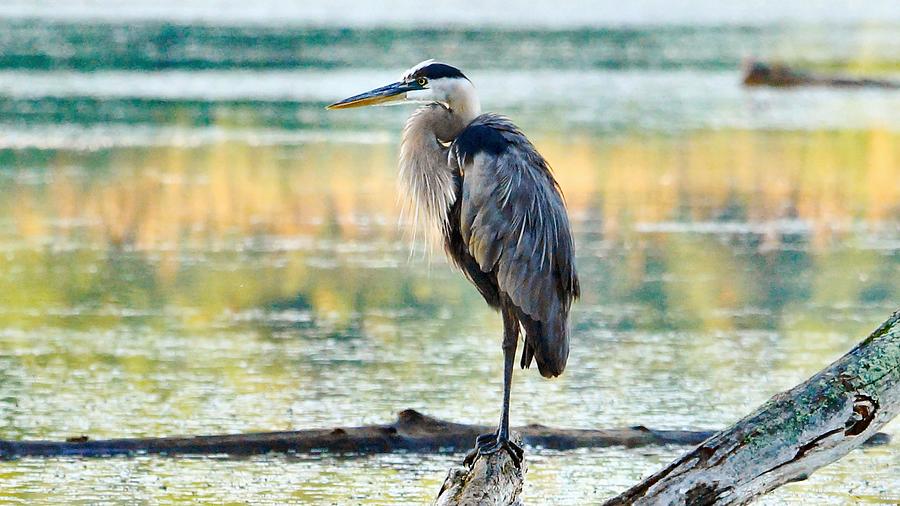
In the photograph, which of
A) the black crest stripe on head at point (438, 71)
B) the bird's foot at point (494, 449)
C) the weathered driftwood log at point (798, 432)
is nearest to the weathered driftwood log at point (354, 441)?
the bird's foot at point (494, 449)

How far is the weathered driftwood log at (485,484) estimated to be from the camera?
5289 millimetres

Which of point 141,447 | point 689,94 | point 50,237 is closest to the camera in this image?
point 141,447

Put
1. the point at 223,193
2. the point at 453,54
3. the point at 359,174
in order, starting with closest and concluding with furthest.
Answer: the point at 223,193 → the point at 359,174 → the point at 453,54

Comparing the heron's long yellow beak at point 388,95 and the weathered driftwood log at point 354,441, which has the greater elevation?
the heron's long yellow beak at point 388,95

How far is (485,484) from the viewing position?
216 inches

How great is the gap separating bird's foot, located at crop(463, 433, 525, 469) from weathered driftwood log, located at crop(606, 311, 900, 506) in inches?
49.9

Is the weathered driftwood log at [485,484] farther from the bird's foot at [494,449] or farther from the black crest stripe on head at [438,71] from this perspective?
the black crest stripe on head at [438,71]

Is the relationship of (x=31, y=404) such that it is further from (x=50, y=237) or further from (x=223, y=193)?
(x=223, y=193)

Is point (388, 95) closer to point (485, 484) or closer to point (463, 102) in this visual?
point (463, 102)

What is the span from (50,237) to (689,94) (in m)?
14.5

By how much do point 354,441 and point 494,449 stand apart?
1.38 metres

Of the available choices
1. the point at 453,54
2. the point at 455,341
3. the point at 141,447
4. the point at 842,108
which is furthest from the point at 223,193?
the point at 453,54

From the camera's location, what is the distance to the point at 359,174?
16344 millimetres

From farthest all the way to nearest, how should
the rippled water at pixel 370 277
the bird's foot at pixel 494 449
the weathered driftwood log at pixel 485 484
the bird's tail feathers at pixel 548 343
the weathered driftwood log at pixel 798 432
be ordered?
the rippled water at pixel 370 277, the bird's tail feathers at pixel 548 343, the bird's foot at pixel 494 449, the weathered driftwood log at pixel 485 484, the weathered driftwood log at pixel 798 432
